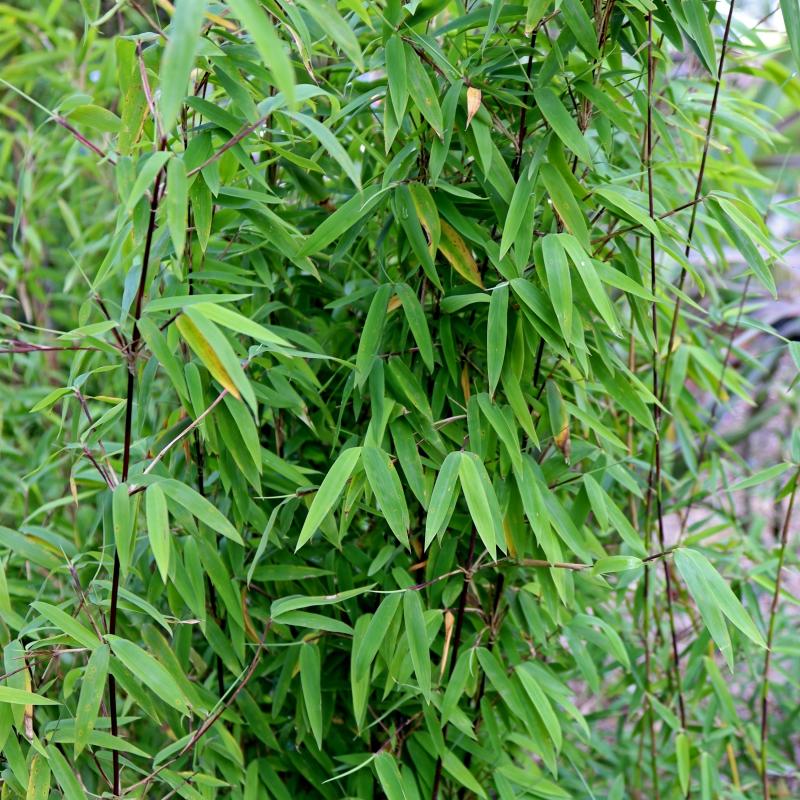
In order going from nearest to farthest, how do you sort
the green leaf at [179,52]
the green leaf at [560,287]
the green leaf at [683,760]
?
the green leaf at [179,52], the green leaf at [560,287], the green leaf at [683,760]

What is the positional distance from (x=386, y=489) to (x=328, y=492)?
0.18 ft

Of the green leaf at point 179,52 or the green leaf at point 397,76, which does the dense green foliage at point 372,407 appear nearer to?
the green leaf at point 397,76

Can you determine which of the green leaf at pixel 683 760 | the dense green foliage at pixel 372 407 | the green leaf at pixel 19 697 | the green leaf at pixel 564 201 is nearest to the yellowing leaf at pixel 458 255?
the dense green foliage at pixel 372 407

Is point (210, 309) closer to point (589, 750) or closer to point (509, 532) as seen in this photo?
point (509, 532)

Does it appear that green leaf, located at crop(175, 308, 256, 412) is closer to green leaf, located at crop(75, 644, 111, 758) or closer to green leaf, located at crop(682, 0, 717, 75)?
green leaf, located at crop(75, 644, 111, 758)

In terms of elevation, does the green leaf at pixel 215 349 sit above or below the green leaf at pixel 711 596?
above

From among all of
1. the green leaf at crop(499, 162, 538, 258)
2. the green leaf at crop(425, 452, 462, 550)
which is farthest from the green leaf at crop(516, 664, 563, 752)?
the green leaf at crop(499, 162, 538, 258)

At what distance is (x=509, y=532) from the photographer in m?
0.94

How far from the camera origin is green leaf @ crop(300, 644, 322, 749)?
89cm

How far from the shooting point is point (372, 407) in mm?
889

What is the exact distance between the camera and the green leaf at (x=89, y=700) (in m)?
0.75

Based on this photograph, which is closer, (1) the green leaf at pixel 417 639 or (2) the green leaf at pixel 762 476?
(1) the green leaf at pixel 417 639

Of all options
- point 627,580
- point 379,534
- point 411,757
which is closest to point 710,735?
point 627,580

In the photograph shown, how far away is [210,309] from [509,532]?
44 cm
